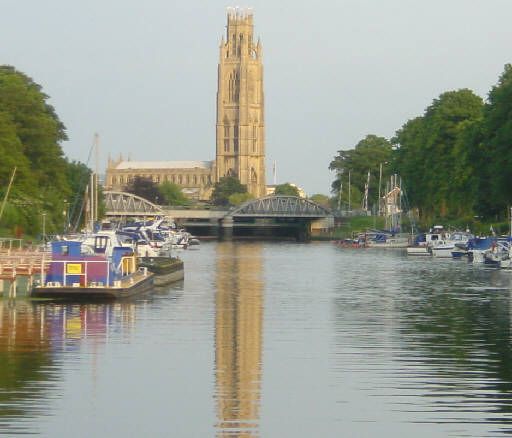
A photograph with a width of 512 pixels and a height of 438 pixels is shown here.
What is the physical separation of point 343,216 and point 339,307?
150 metres

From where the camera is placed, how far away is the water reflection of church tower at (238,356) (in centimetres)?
2373

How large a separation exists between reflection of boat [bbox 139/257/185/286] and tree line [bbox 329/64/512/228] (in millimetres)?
29333

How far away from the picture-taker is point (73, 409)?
2427 cm

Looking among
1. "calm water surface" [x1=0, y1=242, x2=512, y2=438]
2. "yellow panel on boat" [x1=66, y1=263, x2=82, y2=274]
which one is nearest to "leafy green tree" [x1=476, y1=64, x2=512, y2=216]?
"calm water surface" [x1=0, y1=242, x2=512, y2=438]

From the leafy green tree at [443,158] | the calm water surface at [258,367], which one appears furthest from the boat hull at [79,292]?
the leafy green tree at [443,158]

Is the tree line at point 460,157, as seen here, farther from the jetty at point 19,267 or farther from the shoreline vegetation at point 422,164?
the jetty at point 19,267

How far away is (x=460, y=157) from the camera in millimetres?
116812

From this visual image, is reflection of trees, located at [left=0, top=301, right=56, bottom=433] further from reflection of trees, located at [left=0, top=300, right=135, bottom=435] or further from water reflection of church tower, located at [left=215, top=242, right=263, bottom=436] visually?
water reflection of church tower, located at [left=215, top=242, right=263, bottom=436]

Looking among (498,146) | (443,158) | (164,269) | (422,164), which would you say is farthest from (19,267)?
(422,164)

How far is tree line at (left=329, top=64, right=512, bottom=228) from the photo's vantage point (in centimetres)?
9719

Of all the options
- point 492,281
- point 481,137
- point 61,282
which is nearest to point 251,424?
point 61,282

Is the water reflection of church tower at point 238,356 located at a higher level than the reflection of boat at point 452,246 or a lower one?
lower

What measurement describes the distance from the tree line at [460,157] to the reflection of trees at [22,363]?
56188mm

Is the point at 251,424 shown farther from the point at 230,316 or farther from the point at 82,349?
the point at 230,316
